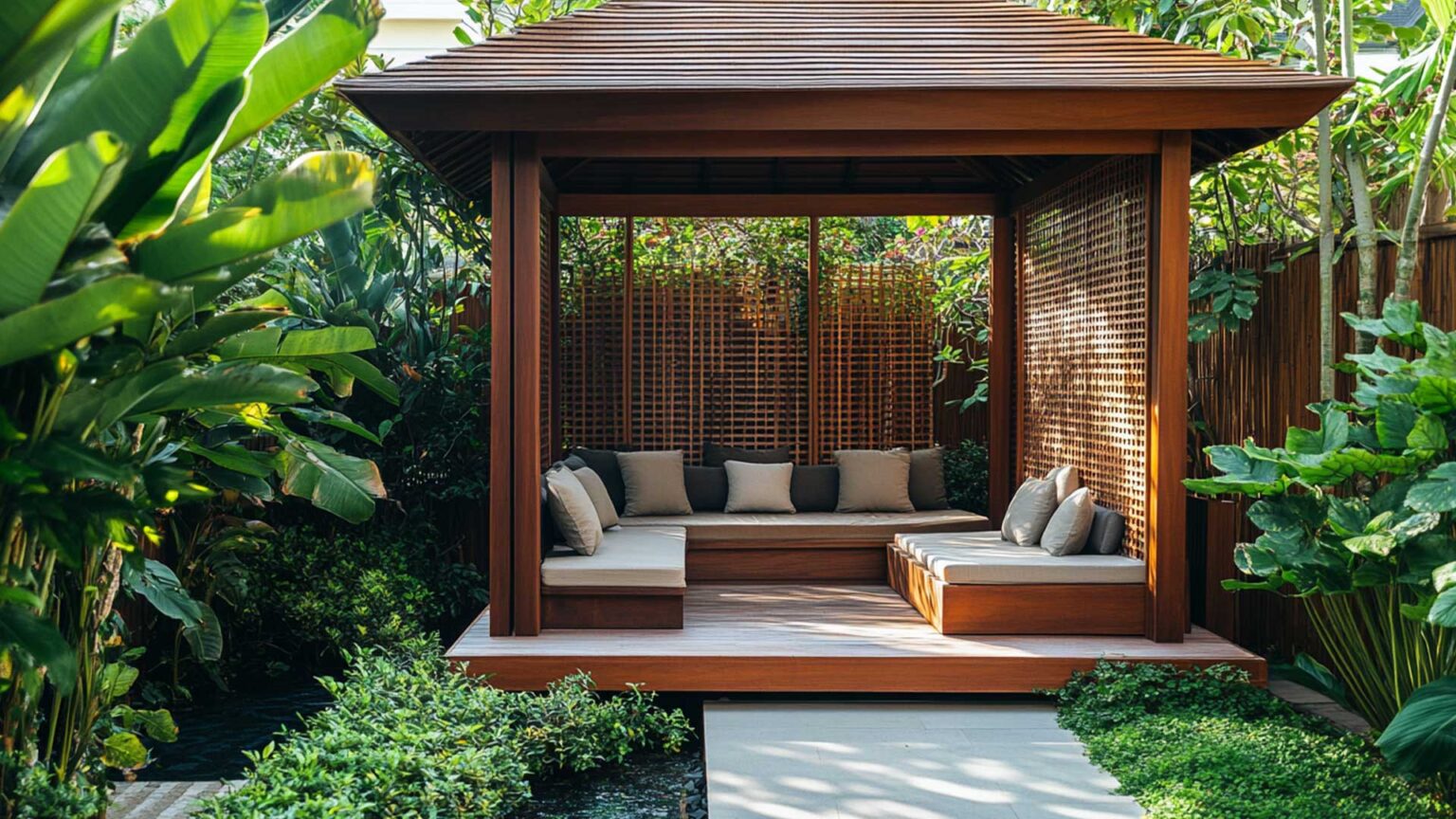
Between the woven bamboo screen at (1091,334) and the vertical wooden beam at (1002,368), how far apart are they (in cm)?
22

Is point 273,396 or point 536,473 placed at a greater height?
point 273,396

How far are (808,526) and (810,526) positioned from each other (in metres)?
0.01

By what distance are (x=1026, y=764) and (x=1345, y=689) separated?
1.73m

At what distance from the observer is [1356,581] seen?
455 cm

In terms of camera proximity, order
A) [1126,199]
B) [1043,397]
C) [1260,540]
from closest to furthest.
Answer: [1260,540] < [1126,199] < [1043,397]

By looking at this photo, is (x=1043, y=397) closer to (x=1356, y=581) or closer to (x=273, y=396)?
(x=1356, y=581)

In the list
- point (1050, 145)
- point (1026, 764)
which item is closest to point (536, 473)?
point (1026, 764)

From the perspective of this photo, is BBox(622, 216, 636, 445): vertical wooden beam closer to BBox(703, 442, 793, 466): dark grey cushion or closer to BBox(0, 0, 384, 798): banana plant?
BBox(703, 442, 793, 466): dark grey cushion

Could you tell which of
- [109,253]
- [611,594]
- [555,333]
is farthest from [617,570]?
[109,253]

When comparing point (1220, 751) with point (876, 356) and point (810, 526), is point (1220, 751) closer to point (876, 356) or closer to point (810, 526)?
point (810, 526)

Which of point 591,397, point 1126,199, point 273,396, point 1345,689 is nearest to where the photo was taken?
point 273,396

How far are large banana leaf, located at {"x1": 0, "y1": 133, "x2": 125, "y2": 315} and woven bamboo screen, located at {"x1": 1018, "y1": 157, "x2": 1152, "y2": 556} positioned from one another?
5.05 m

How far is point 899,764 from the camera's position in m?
4.93

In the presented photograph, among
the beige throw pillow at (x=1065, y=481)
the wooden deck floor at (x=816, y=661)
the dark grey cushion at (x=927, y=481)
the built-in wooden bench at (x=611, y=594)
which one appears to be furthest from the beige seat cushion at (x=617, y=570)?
the dark grey cushion at (x=927, y=481)
